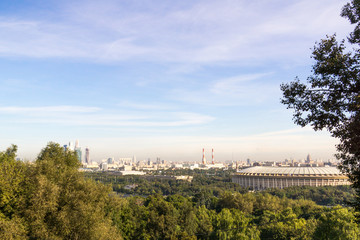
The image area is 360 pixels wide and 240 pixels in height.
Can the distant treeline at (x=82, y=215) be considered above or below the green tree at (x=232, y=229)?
above

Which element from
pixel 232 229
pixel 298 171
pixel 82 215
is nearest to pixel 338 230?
pixel 232 229

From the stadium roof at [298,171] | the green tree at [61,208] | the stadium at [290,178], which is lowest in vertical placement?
the stadium at [290,178]

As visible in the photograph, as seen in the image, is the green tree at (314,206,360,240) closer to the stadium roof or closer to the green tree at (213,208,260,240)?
the green tree at (213,208,260,240)

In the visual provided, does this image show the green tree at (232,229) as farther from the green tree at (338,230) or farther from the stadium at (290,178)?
the stadium at (290,178)

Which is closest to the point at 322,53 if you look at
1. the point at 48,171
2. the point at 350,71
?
the point at 350,71

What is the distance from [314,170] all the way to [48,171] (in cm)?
12092

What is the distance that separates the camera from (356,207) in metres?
8.62

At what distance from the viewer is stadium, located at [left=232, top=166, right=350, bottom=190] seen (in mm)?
112875

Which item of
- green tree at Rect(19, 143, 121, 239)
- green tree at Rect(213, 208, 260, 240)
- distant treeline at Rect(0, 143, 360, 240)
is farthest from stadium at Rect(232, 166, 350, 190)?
green tree at Rect(19, 143, 121, 239)

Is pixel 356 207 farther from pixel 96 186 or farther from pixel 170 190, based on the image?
pixel 170 190

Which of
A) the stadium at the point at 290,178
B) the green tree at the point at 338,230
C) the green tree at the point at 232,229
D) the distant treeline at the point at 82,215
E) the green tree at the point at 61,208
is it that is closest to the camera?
the green tree at the point at 61,208

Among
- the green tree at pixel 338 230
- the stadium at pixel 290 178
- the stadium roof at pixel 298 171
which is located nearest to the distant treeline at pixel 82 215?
the green tree at pixel 338 230

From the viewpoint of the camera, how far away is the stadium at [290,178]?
370 feet

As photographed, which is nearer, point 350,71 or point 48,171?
point 350,71
